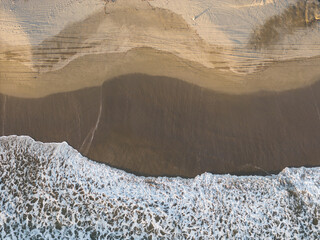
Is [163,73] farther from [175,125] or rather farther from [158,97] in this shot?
[175,125]

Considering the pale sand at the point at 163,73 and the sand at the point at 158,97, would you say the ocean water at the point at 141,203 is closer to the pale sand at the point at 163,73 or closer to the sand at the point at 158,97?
the sand at the point at 158,97

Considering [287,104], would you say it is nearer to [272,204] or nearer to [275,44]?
[275,44]

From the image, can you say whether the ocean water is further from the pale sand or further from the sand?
the pale sand

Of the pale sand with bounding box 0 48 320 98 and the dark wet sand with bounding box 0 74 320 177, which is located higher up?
the pale sand with bounding box 0 48 320 98

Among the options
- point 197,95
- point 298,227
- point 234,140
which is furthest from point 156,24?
point 298,227

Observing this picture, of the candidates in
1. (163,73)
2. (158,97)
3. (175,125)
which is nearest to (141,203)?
(175,125)

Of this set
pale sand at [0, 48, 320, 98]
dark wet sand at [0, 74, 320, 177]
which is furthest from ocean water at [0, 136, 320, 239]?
pale sand at [0, 48, 320, 98]
